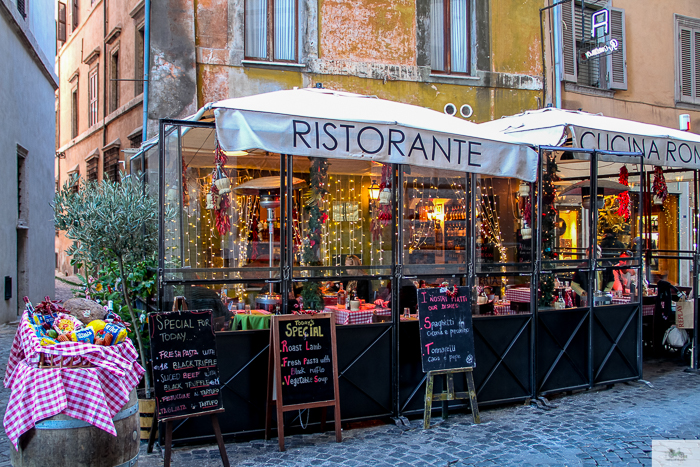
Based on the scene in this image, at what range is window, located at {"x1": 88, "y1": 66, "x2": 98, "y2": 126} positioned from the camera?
57.2 feet

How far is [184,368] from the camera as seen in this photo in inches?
184

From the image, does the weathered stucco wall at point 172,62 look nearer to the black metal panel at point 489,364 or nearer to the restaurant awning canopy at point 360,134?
the restaurant awning canopy at point 360,134

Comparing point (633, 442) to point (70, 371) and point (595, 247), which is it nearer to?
point (595, 247)

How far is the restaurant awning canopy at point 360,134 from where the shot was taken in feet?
16.0

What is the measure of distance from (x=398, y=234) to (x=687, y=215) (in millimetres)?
12349

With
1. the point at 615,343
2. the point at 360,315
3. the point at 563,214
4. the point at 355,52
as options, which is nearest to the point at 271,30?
the point at 355,52

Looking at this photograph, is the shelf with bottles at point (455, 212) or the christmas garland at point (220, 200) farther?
the shelf with bottles at point (455, 212)

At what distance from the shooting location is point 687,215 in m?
15.5

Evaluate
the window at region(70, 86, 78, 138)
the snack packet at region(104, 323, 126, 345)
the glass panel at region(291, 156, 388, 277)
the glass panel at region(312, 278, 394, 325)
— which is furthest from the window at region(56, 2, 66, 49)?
the snack packet at region(104, 323, 126, 345)

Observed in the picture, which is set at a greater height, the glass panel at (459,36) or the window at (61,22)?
the window at (61,22)

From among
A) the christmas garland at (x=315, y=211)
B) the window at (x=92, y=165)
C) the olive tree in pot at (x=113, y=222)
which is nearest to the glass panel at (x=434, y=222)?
the christmas garland at (x=315, y=211)

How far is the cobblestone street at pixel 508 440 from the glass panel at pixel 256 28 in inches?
288

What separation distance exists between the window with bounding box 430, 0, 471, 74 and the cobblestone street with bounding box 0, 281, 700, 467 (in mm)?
7936

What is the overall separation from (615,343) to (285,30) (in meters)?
8.02
